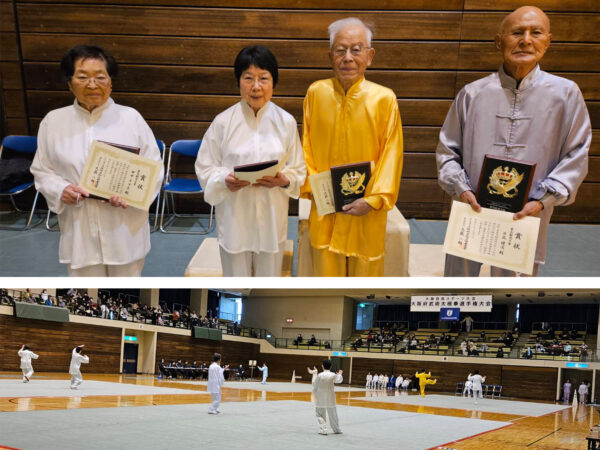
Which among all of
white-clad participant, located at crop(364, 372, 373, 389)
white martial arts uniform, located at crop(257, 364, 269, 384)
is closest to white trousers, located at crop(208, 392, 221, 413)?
white martial arts uniform, located at crop(257, 364, 269, 384)

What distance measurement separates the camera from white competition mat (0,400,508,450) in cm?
764

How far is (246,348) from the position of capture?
9039 millimetres

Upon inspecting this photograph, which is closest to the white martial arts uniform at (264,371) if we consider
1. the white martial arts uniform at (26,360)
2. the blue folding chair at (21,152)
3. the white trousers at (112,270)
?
the white trousers at (112,270)

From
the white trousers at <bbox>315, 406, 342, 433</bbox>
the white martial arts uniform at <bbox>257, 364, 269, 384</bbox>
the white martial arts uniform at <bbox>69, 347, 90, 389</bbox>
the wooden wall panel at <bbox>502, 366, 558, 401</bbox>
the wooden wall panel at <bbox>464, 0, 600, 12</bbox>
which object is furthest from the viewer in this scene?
the white martial arts uniform at <bbox>69, 347, 90, 389</bbox>

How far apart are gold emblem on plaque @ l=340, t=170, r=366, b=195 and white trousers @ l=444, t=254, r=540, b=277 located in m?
0.65

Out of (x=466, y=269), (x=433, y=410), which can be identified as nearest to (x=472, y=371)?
(x=433, y=410)

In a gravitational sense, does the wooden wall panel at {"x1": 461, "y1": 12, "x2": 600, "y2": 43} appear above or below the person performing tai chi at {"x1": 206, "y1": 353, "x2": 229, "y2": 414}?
above

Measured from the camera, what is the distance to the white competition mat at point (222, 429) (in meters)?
7.64

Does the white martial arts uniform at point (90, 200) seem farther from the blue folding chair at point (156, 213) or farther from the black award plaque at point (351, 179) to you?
the black award plaque at point (351, 179)

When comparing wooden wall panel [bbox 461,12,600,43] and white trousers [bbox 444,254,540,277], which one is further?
white trousers [bbox 444,254,540,277]

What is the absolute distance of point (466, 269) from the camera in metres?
3.40

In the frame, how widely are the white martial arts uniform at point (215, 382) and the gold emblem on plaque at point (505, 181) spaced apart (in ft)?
23.0

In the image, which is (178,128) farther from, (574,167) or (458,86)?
(574,167)

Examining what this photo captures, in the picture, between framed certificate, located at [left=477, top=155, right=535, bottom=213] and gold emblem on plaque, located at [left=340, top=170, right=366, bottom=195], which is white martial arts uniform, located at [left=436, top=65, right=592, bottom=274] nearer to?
framed certificate, located at [left=477, top=155, right=535, bottom=213]
